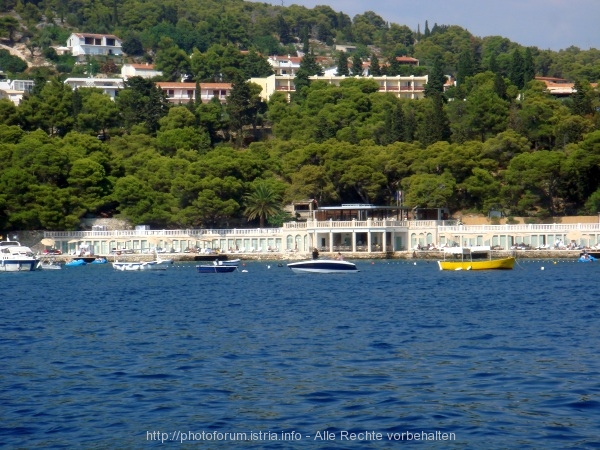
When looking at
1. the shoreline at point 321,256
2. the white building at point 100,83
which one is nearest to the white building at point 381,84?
the white building at point 100,83

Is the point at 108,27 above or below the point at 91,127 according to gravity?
above

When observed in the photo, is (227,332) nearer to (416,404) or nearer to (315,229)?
(416,404)

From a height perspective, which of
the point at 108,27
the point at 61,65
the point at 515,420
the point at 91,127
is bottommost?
the point at 515,420

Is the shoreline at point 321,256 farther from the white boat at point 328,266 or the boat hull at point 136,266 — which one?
the white boat at point 328,266

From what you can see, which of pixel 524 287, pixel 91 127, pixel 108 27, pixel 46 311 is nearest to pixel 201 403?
pixel 46 311

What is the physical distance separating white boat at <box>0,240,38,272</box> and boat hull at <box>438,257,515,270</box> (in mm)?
28003

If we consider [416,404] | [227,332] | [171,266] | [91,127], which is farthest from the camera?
[91,127]

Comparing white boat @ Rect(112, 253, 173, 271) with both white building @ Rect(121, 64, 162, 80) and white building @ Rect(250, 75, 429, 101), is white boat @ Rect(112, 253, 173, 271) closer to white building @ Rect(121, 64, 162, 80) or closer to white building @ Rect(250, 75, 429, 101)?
white building @ Rect(250, 75, 429, 101)

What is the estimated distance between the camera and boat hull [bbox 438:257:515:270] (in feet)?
219

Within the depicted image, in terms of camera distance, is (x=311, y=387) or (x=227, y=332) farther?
(x=227, y=332)

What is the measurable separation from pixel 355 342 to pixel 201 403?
29.1 feet

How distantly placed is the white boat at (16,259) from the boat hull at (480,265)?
91.9 ft

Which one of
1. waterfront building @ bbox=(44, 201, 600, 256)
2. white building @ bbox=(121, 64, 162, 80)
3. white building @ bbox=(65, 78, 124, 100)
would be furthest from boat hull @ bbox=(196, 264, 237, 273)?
white building @ bbox=(121, 64, 162, 80)

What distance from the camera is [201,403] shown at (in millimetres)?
21016
